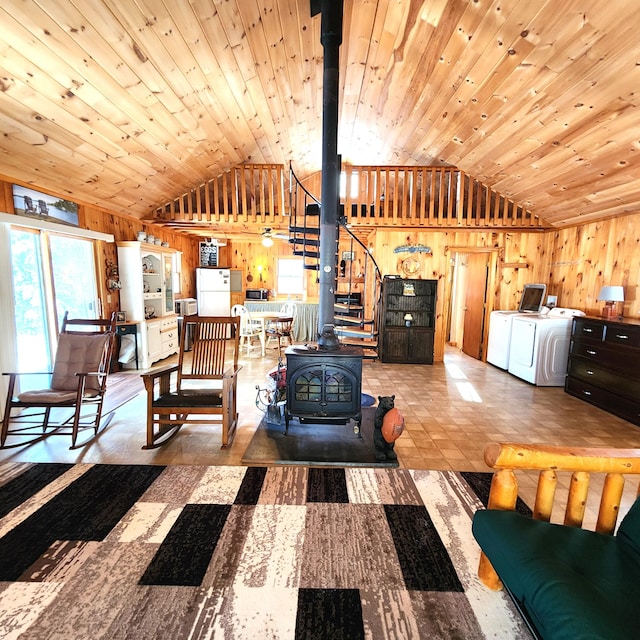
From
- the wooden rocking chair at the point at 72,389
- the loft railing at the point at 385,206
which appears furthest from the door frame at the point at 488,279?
the wooden rocking chair at the point at 72,389

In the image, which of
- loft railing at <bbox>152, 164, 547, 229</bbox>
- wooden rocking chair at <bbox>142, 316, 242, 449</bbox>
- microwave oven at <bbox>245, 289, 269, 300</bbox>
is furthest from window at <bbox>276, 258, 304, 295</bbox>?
wooden rocking chair at <bbox>142, 316, 242, 449</bbox>

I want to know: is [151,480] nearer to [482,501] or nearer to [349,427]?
[349,427]

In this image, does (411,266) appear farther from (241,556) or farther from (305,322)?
(241,556)

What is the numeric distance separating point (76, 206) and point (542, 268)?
23.8 ft

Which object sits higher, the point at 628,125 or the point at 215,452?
the point at 628,125

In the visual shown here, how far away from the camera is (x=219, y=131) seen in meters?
4.28

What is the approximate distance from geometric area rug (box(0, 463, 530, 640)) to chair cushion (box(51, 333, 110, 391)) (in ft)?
2.66

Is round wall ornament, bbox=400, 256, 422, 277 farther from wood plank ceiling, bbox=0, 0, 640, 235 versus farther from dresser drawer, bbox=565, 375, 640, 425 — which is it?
dresser drawer, bbox=565, 375, 640, 425

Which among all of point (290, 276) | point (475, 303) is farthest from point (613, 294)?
point (290, 276)

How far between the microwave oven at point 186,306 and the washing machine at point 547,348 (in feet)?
21.8

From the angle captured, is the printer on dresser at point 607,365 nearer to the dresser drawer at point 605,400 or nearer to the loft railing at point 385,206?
the dresser drawer at point 605,400

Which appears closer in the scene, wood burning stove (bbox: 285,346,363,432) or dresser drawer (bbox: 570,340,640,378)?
wood burning stove (bbox: 285,346,363,432)

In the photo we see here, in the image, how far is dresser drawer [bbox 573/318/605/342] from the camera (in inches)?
155

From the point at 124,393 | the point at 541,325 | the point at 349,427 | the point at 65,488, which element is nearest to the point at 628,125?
the point at 541,325
